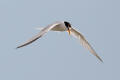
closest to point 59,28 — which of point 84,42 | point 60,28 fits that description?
point 60,28

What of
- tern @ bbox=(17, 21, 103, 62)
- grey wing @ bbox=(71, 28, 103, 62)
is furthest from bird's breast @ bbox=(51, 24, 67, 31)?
grey wing @ bbox=(71, 28, 103, 62)

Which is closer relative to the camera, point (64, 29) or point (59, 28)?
point (59, 28)

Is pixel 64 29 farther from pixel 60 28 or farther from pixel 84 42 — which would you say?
pixel 84 42

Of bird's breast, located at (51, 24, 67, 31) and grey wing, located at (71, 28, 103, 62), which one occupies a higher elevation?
bird's breast, located at (51, 24, 67, 31)

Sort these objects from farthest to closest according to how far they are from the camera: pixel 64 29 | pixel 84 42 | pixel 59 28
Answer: pixel 84 42, pixel 64 29, pixel 59 28

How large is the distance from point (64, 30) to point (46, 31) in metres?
1.59

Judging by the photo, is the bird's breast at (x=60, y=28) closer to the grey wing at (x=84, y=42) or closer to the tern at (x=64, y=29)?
the tern at (x=64, y=29)

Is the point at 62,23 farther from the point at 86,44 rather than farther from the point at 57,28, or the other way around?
the point at 86,44

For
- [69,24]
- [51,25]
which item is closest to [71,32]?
[69,24]

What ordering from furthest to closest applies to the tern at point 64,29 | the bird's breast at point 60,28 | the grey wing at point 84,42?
1. the grey wing at point 84,42
2. the bird's breast at point 60,28
3. the tern at point 64,29

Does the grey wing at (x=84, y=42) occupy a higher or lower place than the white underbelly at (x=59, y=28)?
lower

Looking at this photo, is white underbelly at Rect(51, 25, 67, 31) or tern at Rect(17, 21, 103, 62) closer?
tern at Rect(17, 21, 103, 62)

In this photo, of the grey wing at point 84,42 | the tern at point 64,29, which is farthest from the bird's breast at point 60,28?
the grey wing at point 84,42

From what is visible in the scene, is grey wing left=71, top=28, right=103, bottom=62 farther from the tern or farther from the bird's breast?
the bird's breast
